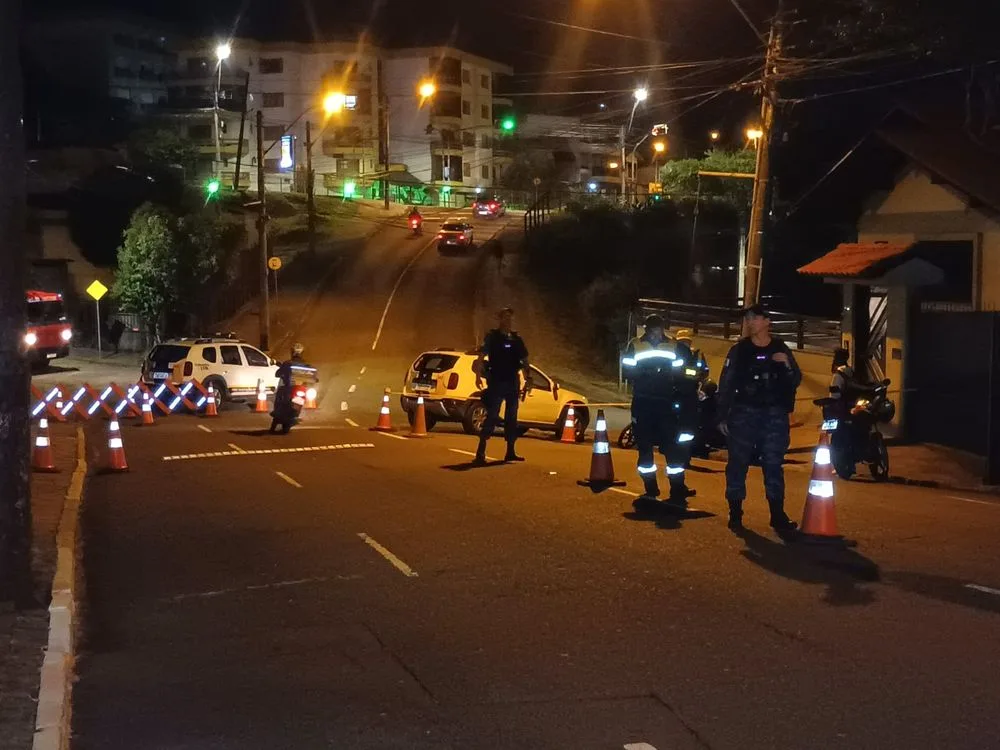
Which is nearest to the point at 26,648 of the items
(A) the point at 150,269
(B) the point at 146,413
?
(B) the point at 146,413

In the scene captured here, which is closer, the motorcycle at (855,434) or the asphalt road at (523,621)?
the asphalt road at (523,621)

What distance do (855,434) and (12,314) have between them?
A: 34.6ft

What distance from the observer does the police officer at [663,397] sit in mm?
11008

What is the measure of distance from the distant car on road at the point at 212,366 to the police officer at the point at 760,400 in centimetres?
2090

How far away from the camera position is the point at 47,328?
3941 cm

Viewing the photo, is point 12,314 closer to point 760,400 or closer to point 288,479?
point 760,400

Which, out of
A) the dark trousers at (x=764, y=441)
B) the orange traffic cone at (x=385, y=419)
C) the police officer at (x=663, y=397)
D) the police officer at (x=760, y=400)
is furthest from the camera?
the orange traffic cone at (x=385, y=419)

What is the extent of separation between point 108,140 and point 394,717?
71.5 metres

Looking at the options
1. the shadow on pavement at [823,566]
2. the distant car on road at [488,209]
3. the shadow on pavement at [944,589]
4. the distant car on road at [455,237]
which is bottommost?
the shadow on pavement at [823,566]

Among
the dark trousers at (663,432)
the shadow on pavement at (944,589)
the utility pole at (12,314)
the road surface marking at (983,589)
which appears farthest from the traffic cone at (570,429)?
the utility pole at (12,314)

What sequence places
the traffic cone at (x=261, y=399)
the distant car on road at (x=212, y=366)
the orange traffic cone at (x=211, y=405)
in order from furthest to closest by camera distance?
1. the traffic cone at (x=261, y=399)
2. the distant car on road at (x=212, y=366)
3. the orange traffic cone at (x=211, y=405)

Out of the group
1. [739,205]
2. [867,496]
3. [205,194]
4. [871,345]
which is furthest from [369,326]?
[867,496]

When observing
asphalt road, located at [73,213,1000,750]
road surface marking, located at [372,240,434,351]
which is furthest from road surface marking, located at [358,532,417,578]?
road surface marking, located at [372,240,434,351]

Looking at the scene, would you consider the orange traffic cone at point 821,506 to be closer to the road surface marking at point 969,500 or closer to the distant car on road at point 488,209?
the road surface marking at point 969,500
